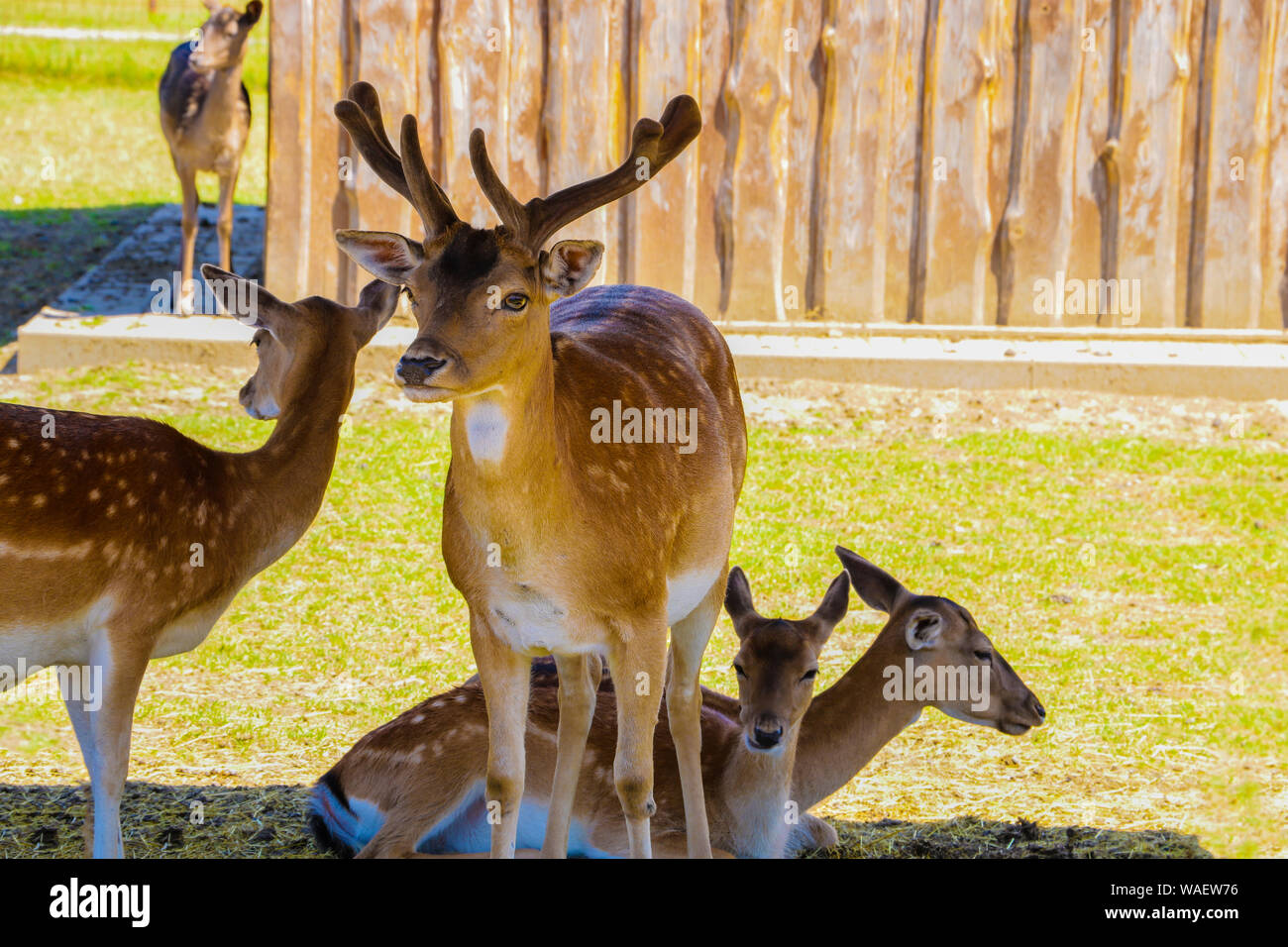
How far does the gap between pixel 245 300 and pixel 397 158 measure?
979 millimetres

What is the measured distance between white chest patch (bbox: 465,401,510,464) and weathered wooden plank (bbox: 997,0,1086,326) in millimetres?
7892

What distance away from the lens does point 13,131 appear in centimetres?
1988

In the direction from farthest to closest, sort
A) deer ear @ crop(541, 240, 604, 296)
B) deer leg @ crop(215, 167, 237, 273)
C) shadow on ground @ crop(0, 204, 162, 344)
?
shadow on ground @ crop(0, 204, 162, 344)
deer leg @ crop(215, 167, 237, 273)
deer ear @ crop(541, 240, 604, 296)

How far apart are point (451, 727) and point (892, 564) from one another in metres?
3.43

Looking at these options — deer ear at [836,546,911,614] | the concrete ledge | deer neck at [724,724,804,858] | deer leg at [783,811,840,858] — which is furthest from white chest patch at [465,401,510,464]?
the concrete ledge

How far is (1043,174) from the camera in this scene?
11.4 meters

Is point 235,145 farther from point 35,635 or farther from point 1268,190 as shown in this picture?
point 35,635

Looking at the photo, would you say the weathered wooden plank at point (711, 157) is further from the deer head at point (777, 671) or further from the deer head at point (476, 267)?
the deer head at point (476, 267)

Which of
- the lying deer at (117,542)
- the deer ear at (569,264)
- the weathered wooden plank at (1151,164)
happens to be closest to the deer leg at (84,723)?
the lying deer at (117,542)

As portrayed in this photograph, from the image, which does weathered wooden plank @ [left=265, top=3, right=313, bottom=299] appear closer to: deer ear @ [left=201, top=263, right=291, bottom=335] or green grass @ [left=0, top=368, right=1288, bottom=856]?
green grass @ [left=0, top=368, right=1288, bottom=856]

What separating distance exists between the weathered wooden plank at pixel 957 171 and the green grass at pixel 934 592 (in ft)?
5.04

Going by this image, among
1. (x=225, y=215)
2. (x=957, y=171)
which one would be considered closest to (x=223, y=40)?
(x=225, y=215)

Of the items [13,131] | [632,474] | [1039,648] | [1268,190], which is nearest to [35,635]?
[632,474]

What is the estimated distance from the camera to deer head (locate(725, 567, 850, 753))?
5.25 meters
